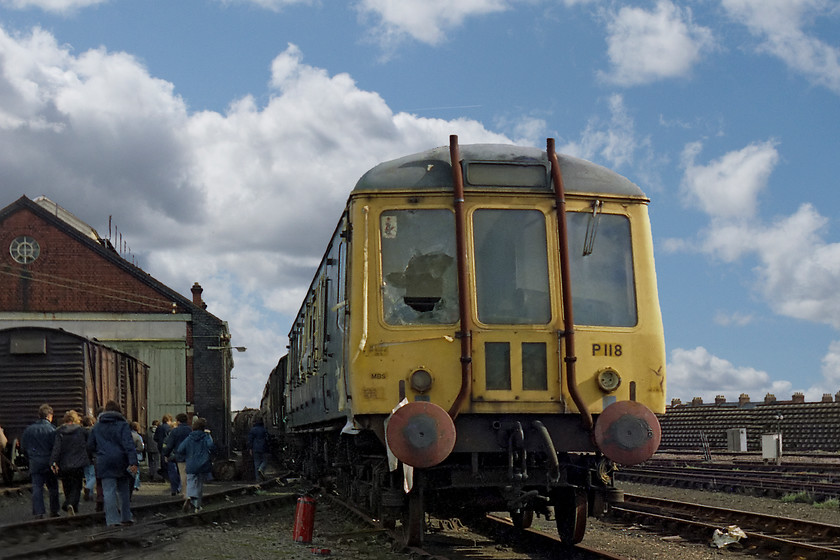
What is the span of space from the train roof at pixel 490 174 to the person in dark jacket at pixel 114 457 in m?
4.94

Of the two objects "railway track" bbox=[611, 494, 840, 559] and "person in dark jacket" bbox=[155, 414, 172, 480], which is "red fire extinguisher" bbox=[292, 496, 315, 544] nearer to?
"railway track" bbox=[611, 494, 840, 559]

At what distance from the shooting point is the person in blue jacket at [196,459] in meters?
14.1

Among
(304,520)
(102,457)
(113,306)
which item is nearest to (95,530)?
(102,457)

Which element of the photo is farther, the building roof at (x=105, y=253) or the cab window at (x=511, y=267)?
the building roof at (x=105, y=253)

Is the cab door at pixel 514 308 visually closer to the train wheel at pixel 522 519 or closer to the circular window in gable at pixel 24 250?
the train wheel at pixel 522 519

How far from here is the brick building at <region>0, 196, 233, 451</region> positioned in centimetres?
3434

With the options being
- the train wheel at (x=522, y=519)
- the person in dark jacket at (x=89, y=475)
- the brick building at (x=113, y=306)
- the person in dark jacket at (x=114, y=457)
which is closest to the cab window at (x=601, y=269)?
the train wheel at (x=522, y=519)

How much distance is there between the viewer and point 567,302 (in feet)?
26.9

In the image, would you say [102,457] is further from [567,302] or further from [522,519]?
[567,302]

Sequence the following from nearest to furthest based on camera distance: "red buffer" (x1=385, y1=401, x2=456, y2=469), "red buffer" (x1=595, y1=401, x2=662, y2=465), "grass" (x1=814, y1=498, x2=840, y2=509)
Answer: "red buffer" (x1=385, y1=401, x2=456, y2=469)
"red buffer" (x1=595, y1=401, x2=662, y2=465)
"grass" (x1=814, y1=498, x2=840, y2=509)

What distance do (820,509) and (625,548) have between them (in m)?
6.17

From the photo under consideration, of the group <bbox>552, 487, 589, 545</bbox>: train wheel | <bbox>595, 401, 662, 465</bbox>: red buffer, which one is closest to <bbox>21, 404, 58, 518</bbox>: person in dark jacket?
<bbox>552, 487, 589, 545</bbox>: train wheel

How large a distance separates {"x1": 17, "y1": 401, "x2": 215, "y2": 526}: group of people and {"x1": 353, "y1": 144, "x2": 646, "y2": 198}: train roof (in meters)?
5.07

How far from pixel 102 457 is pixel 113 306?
2390 centimetres
